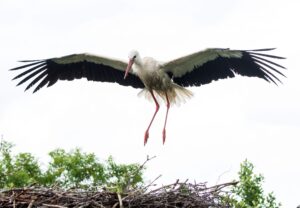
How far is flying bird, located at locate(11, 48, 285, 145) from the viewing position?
1235 centimetres

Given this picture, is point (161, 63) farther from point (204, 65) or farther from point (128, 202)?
point (128, 202)

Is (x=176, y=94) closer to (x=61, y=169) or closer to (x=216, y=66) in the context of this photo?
(x=216, y=66)

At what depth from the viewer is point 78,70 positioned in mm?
13070

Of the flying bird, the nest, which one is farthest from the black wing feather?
the nest

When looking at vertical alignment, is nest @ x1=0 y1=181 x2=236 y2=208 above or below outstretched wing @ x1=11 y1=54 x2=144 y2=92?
below

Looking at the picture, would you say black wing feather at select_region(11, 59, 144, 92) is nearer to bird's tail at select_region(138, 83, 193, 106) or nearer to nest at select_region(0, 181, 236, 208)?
bird's tail at select_region(138, 83, 193, 106)

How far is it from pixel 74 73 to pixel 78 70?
0.20ft

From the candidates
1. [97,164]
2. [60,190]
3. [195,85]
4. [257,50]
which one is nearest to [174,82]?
[195,85]

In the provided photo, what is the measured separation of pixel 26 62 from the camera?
1272 cm

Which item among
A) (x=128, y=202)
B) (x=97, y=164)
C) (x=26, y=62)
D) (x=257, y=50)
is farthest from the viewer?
(x=97, y=164)

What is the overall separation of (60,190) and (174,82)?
161 inches

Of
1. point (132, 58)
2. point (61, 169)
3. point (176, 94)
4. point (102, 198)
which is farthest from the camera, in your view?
point (61, 169)

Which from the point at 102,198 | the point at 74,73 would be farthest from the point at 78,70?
the point at 102,198

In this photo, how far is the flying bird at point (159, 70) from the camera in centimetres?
1235
